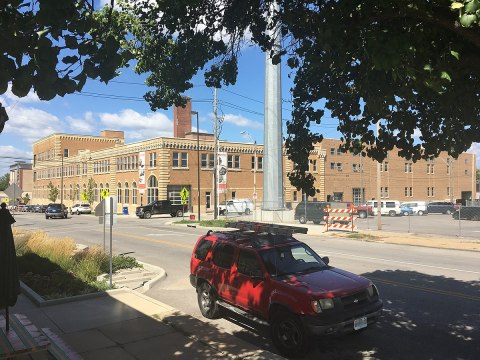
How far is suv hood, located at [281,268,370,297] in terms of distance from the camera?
638 centimetres

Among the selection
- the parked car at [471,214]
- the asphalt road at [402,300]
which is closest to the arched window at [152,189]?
the parked car at [471,214]

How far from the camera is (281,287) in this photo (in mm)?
6602

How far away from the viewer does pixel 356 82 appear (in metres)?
5.80

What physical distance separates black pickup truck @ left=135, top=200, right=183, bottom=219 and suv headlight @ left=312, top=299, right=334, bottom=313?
138ft

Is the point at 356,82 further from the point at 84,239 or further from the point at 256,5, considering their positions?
the point at 84,239

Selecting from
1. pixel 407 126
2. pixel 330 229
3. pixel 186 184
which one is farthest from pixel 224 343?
pixel 186 184

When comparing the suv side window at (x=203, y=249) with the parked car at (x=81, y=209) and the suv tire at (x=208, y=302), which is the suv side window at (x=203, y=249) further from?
the parked car at (x=81, y=209)

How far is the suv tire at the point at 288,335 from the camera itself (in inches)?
244

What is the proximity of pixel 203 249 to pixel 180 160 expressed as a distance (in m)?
47.6

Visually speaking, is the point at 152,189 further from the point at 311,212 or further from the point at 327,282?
the point at 327,282

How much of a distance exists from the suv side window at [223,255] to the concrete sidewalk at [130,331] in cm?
108

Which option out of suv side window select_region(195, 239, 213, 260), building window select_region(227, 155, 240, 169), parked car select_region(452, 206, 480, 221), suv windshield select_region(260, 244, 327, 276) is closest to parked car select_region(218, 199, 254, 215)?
building window select_region(227, 155, 240, 169)

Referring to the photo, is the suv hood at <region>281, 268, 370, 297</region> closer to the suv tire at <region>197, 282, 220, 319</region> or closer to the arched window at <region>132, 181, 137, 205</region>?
the suv tire at <region>197, 282, 220, 319</region>

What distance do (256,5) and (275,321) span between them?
4540mm
